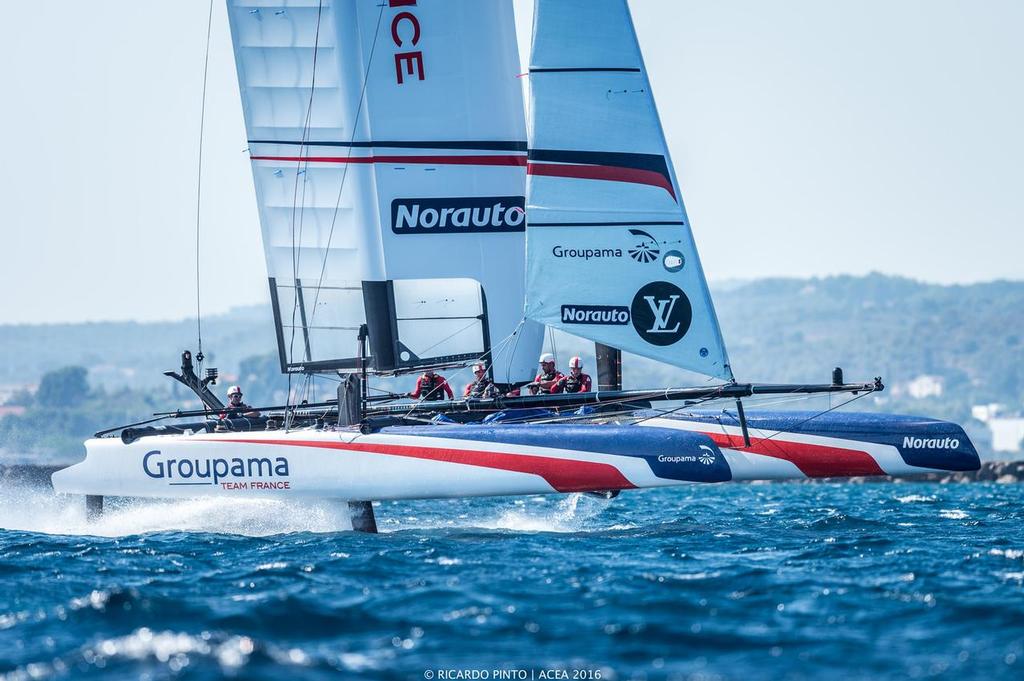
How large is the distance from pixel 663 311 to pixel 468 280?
2553mm

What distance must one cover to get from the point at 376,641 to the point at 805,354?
18875 cm

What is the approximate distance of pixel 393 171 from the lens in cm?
1284

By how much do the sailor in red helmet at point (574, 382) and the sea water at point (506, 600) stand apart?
1500mm

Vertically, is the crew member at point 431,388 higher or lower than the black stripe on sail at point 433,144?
lower

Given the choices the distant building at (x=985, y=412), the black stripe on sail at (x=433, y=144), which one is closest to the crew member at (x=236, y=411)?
the black stripe on sail at (x=433, y=144)

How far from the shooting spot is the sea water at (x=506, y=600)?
→ 238 inches

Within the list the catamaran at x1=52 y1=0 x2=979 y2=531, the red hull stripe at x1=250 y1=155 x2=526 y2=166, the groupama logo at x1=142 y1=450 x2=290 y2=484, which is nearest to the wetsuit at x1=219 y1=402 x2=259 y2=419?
the catamaran at x1=52 y1=0 x2=979 y2=531

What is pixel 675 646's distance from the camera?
6.31 m

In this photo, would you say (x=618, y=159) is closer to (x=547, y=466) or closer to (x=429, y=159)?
(x=429, y=159)

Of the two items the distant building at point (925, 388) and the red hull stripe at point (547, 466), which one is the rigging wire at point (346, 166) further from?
the distant building at point (925, 388)

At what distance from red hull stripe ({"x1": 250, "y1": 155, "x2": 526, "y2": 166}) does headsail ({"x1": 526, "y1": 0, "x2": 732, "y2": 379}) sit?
5.73ft

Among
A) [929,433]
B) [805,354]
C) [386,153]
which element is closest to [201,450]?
[386,153]

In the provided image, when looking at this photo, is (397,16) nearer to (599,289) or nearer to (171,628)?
(599,289)

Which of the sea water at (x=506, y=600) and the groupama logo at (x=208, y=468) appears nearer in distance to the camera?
the sea water at (x=506, y=600)
